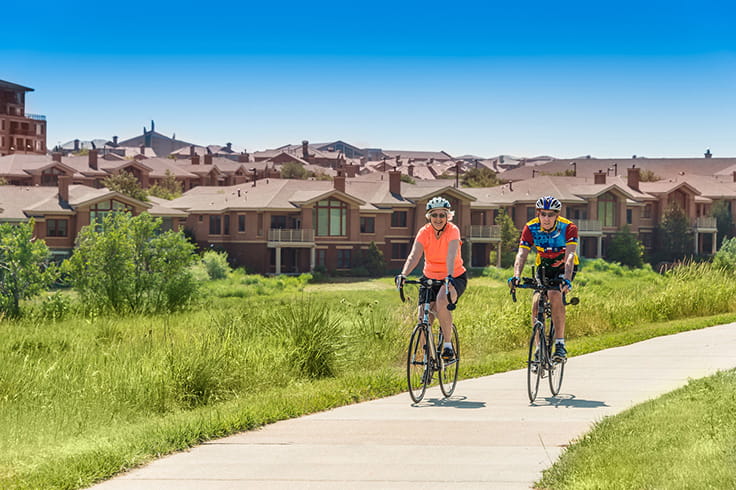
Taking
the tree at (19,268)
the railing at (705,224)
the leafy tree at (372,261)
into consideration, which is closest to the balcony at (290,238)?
the leafy tree at (372,261)

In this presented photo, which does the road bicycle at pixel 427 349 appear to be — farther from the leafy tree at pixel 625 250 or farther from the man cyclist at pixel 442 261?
the leafy tree at pixel 625 250

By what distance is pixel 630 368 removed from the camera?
39.3 feet

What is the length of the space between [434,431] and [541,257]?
2694 mm

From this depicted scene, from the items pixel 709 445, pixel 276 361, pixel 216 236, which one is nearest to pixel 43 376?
pixel 276 361

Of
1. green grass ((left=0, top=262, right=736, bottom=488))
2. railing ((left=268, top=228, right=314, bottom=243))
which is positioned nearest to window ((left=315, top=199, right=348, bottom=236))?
railing ((left=268, top=228, right=314, bottom=243))

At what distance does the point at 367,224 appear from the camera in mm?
65938

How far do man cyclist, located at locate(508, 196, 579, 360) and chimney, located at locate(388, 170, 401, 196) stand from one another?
5839 centimetres

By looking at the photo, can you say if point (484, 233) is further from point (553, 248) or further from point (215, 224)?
point (553, 248)

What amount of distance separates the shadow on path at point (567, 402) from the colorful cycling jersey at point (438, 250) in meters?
1.57

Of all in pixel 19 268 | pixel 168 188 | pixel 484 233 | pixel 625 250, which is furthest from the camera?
pixel 168 188

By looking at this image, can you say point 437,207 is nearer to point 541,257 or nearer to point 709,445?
point 541,257

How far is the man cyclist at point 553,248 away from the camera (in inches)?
394

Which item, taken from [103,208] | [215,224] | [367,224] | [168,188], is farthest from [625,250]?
[168,188]

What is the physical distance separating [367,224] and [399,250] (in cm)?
326
